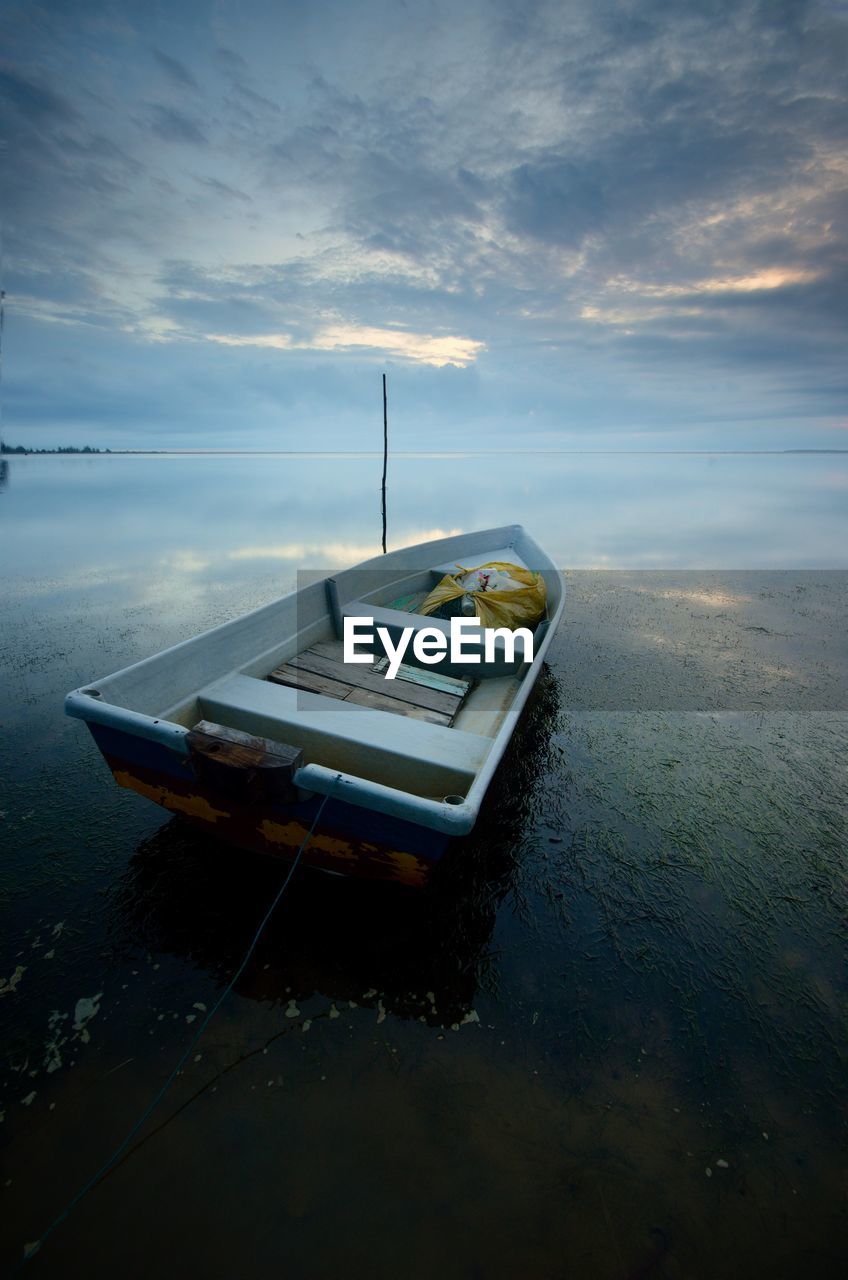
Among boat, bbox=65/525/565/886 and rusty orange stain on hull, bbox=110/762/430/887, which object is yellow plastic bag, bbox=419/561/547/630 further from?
rusty orange stain on hull, bbox=110/762/430/887

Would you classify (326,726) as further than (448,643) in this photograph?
No

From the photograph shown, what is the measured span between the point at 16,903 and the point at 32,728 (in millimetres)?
2954

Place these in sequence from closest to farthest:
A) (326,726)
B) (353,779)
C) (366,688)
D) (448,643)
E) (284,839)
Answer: (353,779) < (284,839) < (326,726) < (366,688) < (448,643)

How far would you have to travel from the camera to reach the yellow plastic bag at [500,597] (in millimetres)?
7578

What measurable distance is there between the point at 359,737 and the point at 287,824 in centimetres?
88

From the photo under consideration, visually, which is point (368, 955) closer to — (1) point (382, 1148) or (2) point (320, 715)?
(1) point (382, 1148)

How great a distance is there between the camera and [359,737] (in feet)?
14.4

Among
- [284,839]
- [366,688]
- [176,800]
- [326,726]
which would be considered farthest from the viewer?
[366,688]

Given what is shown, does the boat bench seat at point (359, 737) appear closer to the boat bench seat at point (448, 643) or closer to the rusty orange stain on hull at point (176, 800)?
the rusty orange stain on hull at point (176, 800)

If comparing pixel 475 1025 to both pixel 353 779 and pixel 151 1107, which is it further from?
pixel 151 1107

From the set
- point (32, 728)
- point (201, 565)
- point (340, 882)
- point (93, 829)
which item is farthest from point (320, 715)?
point (201, 565)

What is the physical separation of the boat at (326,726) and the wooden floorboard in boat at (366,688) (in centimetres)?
2

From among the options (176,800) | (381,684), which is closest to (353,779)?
(176,800)

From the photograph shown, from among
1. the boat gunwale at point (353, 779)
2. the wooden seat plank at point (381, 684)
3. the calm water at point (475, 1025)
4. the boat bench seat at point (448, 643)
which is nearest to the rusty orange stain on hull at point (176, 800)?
the boat gunwale at point (353, 779)
